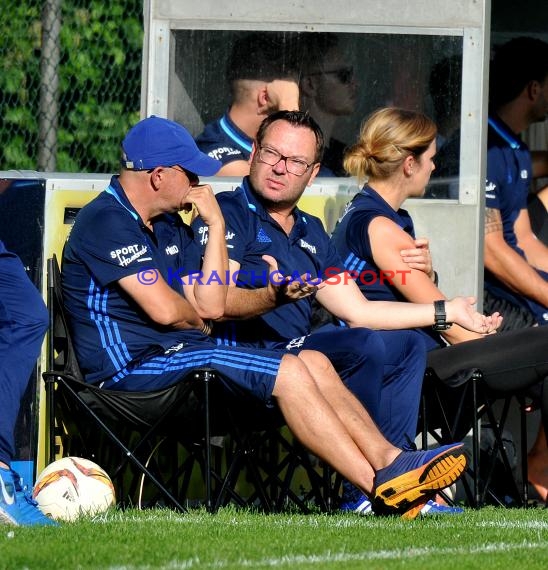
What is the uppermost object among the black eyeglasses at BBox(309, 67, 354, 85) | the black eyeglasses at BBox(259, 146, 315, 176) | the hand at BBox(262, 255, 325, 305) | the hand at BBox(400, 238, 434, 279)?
the black eyeglasses at BBox(309, 67, 354, 85)

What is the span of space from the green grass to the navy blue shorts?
1.59 ft

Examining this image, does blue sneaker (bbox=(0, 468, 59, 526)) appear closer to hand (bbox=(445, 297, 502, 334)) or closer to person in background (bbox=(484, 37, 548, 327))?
hand (bbox=(445, 297, 502, 334))

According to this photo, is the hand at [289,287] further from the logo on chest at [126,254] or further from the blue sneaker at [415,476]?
the blue sneaker at [415,476]

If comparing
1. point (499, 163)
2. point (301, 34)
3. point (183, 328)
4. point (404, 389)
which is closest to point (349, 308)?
point (404, 389)

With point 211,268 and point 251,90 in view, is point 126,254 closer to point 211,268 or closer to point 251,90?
point 211,268

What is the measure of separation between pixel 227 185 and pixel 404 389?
1323mm

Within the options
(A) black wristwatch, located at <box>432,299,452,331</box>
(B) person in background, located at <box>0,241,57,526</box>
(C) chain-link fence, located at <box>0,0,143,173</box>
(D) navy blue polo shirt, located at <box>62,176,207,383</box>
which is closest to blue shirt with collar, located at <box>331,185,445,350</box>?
(A) black wristwatch, located at <box>432,299,452,331</box>

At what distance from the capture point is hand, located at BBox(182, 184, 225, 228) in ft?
19.0

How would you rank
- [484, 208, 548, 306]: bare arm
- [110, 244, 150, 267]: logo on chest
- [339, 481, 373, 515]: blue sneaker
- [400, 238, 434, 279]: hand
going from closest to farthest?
[110, 244, 150, 267]: logo on chest < [339, 481, 373, 515]: blue sneaker < [400, 238, 434, 279]: hand < [484, 208, 548, 306]: bare arm

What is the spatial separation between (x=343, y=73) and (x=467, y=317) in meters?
1.68

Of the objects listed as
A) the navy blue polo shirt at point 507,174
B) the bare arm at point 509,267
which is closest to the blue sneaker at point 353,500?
the bare arm at point 509,267

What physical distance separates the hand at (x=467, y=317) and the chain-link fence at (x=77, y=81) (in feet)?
12.8

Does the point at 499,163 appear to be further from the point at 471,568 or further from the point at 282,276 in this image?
the point at 471,568

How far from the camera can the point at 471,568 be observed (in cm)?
411
